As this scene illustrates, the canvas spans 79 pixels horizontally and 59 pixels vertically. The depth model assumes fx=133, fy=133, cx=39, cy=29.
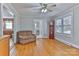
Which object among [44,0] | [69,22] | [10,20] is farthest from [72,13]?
Result: [10,20]

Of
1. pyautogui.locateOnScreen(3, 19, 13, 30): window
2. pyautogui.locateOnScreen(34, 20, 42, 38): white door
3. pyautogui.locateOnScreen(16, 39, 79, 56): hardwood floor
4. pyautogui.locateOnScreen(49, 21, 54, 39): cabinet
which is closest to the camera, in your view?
pyautogui.locateOnScreen(16, 39, 79, 56): hardwood floor

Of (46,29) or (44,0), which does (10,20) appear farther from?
(44,0)

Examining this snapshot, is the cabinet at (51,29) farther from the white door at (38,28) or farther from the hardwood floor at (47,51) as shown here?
the hardwood floor at (47,51)

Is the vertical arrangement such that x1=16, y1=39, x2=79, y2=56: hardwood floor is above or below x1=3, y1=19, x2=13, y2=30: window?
below

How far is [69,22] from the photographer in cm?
831

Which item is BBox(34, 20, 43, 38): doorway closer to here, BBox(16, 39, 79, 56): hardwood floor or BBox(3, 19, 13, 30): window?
BBox(3, 19, 13, 30): window

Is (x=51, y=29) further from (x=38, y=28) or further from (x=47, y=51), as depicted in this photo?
(x=47, y=51)

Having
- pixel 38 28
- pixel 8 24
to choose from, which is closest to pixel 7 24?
pixel 8 24

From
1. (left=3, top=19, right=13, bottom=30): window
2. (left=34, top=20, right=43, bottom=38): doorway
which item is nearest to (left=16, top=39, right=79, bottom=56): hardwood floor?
(left=34, top=20, right=43, bottom=38): doorway

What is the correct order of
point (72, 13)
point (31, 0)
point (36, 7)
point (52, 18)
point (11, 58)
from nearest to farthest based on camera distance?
point (11, 58) < point (31, 0) < point (36, 7) < point (72, 13) < point (52, 18)

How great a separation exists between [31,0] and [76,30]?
585cm

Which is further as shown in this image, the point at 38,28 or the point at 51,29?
the point at 38,28

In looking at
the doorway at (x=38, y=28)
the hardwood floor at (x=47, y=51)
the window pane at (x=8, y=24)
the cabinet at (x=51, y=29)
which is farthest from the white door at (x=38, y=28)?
the hardwood floor at (x=47, y=51)

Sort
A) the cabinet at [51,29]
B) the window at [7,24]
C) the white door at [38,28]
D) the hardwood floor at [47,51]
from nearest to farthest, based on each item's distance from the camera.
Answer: the hardwood floor at [47,51] → the cabinet at [51,29] → the white door at [38,28] → the window at [7,24]
